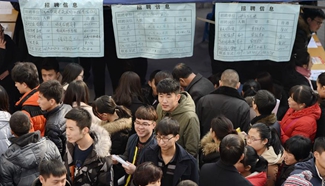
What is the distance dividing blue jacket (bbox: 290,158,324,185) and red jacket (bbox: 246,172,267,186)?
0.96 feet

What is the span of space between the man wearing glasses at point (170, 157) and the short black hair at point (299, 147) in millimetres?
905

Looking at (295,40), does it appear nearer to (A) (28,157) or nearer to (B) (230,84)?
(B) (230,84)

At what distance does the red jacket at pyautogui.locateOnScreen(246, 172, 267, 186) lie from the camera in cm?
489

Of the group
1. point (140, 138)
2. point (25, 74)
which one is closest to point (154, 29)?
point (25, 74)

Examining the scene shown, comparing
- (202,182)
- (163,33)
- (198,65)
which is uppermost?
(163,33)

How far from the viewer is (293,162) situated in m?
5.14

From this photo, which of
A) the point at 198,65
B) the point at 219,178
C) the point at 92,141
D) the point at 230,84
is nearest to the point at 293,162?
the point at 219,178

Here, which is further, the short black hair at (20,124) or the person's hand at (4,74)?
the person's hand at (4,74)

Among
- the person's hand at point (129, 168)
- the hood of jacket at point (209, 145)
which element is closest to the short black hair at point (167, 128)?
the person's hand at point (129, 168)

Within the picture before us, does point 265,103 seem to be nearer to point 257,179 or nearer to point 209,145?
point 209,145

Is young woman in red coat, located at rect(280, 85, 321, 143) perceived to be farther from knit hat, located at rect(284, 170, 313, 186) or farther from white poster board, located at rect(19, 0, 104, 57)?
white poster board, located at rect(19, 0, 104, 57)

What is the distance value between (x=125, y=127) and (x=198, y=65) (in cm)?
443

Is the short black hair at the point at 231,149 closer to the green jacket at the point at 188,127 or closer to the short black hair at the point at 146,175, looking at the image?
the short black hair at the point at 146,175

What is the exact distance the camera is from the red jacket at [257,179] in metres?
4.89
